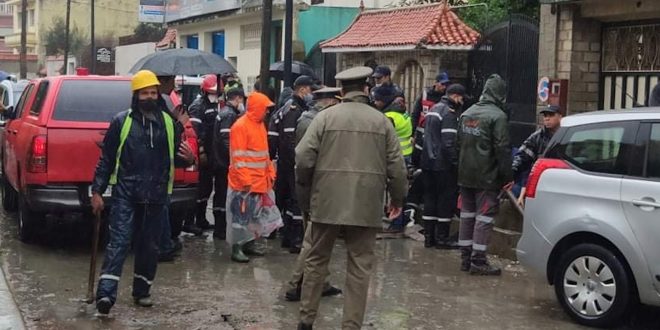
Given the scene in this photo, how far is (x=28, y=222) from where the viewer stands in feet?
31.4

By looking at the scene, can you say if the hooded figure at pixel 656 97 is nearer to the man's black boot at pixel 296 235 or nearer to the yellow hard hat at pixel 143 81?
the man's black boot at pixel 296 235

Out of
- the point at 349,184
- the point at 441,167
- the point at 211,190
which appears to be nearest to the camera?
the point at 349,184

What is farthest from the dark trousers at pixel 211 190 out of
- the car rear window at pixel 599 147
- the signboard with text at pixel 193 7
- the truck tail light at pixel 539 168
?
the signboard with text at pixel 193 7

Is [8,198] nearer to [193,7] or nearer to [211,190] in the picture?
[211,190]

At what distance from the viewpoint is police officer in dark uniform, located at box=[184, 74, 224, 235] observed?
34.4ft

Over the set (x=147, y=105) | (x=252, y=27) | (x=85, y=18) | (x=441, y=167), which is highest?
(x=85, y=18)

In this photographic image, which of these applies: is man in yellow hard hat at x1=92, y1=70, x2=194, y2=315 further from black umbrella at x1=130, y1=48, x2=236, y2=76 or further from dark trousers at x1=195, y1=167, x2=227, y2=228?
black umbrella at x1=130, y1=48, x2=236, y2=76

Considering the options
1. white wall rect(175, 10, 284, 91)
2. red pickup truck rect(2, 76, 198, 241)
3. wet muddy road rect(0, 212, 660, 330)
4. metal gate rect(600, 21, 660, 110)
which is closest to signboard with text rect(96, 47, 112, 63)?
white wall rect(175, 10, 284, 91)

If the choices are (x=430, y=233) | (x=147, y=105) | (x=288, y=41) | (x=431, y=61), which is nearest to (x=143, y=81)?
(x=147, y=105)

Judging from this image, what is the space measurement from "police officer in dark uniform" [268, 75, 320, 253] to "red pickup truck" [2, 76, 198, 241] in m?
0.91

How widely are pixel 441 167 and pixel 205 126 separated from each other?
2724 mm

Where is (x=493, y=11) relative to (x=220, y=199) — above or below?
above

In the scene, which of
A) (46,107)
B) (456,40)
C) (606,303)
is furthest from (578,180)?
(456,40)

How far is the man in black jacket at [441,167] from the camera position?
9.88 metres
